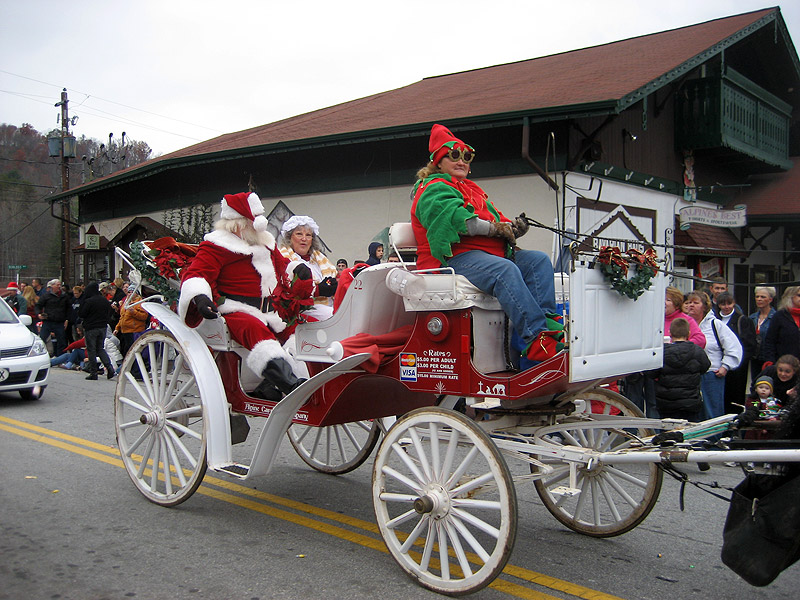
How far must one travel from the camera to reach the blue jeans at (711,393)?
26.8 feet

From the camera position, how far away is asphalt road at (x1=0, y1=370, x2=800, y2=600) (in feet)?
13.3

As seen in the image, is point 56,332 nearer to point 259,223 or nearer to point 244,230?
point 244,230

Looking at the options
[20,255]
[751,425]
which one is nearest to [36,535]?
[751,425]

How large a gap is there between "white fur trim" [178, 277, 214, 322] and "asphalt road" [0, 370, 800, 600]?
1.51 metres

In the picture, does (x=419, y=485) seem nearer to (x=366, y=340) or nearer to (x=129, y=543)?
(x=366, y=340)

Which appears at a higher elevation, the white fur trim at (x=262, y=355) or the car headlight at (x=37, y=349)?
the white fur trim at (x=262, y=355)

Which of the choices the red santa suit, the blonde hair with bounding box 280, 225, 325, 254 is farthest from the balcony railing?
the red santa suit

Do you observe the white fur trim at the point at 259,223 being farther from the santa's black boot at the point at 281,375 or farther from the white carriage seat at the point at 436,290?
the white carriage seat at the point at 436,290

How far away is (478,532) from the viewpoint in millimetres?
4965

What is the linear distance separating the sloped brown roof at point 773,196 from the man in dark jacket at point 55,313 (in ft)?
52.1

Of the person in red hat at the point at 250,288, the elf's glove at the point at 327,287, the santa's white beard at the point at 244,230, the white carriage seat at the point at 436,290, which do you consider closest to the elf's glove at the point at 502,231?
the white carriage seat at the point at 436,290

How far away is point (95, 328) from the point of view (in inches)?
538

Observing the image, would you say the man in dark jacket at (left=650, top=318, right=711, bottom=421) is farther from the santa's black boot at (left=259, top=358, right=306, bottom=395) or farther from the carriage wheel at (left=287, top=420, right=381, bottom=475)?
the santa's black boot at (left=259, top=358, right=306, bottom=395)

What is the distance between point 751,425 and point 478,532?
2.09 m
